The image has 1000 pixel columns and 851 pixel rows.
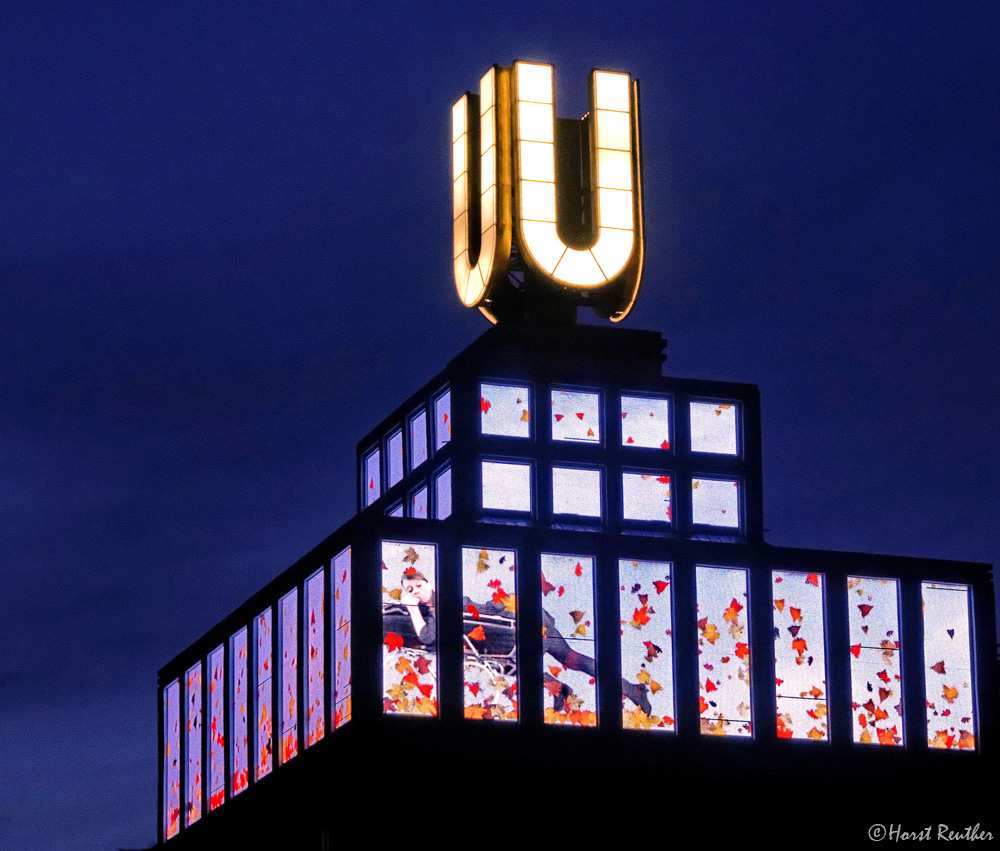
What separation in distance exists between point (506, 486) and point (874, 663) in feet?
33.6

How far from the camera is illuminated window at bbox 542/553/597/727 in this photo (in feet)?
166

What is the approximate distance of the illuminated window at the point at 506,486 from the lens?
175 feet

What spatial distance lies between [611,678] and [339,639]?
6637 mm

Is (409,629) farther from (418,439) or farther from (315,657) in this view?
(418,439)

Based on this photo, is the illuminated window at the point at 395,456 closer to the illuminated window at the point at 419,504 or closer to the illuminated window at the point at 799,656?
the illuminated window at the point at 419,504

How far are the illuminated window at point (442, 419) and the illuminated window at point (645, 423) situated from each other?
4578mm

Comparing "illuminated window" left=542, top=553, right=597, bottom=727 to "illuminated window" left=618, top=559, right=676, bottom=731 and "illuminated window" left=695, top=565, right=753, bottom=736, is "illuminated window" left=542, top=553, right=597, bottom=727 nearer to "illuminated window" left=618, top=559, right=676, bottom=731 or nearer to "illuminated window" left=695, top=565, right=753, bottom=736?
"illuminated window" left=618, top=559, right=676, bottom=731

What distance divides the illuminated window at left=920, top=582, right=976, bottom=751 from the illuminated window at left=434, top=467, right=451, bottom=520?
12.3 m

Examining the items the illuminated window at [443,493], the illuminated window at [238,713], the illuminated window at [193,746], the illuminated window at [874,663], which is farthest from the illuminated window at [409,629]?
the illuminated window at [193,746]

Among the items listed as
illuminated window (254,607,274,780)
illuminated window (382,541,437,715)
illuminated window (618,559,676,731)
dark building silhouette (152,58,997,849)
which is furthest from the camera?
illuminated window (254,607,274,780)

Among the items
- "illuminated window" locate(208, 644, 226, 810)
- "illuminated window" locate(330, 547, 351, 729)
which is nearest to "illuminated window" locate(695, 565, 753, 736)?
"illuminated window" locate(330, 547, 351, 729)

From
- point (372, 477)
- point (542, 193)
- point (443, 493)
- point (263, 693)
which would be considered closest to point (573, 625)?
point (443, 493)

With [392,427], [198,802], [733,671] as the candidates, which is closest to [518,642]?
[733,671]

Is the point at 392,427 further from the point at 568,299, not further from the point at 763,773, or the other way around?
the point at 763,773
